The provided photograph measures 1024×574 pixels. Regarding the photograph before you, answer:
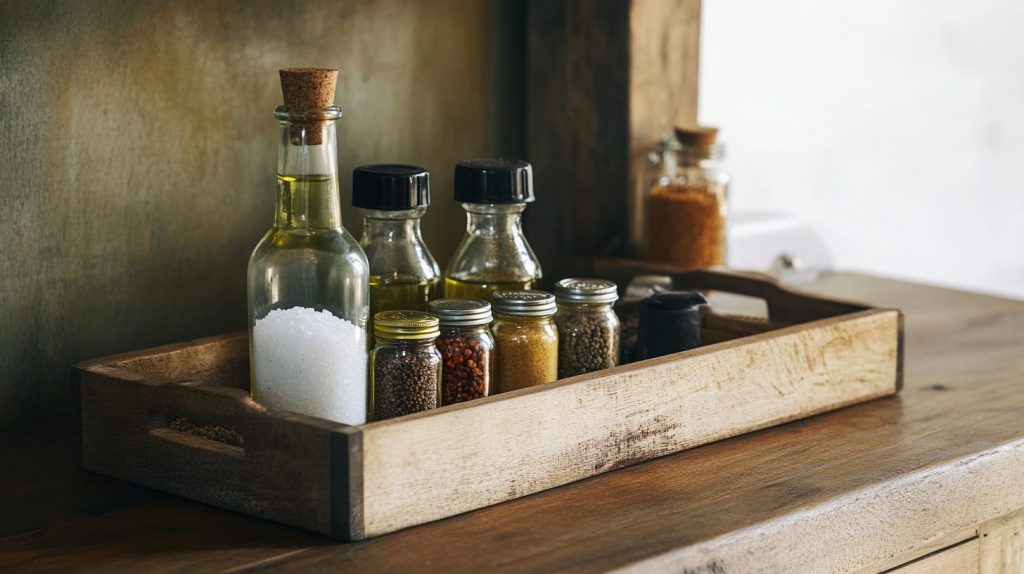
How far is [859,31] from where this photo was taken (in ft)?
7.88

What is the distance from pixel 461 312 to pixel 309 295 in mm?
115

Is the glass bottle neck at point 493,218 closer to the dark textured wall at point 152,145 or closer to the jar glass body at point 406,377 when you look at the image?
the jar glass body at point 406,377

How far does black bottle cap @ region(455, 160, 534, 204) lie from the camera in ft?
3.49

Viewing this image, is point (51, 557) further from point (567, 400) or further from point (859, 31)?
point (859, 31)

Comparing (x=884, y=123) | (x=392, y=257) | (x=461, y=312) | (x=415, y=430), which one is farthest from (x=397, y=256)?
(x=884, y=123)

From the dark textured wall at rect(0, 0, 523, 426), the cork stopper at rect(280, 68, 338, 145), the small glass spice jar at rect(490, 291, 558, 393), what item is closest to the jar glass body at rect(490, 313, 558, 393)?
the small glass spice jar at rect(490, 291, 558, 393)

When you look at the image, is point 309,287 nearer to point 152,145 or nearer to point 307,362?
point 307,362

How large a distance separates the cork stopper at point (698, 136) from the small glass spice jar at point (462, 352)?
0.51 m

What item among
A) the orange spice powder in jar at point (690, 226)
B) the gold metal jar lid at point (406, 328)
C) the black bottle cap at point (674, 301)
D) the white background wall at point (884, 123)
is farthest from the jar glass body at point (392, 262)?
the white background wall at point (884, 123)

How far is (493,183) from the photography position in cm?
106

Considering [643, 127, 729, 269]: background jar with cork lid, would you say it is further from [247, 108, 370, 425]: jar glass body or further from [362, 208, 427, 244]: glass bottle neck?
[247, 108, 370, 425]: jar glass body

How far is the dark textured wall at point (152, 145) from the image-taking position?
112cm

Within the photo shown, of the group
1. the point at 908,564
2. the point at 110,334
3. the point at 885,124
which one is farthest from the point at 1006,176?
the point at 110,334

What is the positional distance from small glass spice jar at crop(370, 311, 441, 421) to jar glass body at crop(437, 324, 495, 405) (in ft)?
0.08
